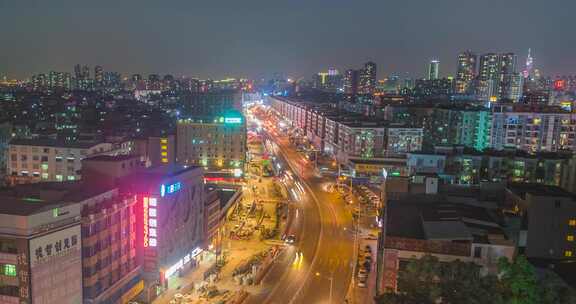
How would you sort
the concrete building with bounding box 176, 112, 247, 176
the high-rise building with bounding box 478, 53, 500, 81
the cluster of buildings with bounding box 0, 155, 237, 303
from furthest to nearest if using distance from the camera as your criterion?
the high-rise building with bounding box 478, 53, 500, 81 < the concrete building with bounding box 176, 112, 247, 176 < the cluster of buildings with bounding box 0, 155, 237, 303

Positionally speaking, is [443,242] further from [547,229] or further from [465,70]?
[465,70]

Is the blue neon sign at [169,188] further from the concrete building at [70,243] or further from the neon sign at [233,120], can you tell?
the neon sign at [233,120]

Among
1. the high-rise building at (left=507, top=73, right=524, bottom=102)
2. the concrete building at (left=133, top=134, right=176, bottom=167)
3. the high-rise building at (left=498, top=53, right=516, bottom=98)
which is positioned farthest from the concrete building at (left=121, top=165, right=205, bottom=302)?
the high-rise building at (left=507, top=73, right=524, bottom=102)

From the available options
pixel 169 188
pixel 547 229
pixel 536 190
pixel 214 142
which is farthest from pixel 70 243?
pixel 214 142

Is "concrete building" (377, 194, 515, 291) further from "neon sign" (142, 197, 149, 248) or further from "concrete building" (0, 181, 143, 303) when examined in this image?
"concrete building" (0, 181, 143, 303)

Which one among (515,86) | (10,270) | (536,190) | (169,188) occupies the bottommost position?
(10,270)

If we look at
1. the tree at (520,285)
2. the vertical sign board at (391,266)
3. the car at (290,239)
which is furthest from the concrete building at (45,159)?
the tree at (520,285)

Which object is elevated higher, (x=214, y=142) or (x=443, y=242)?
(x=214, y=142)
